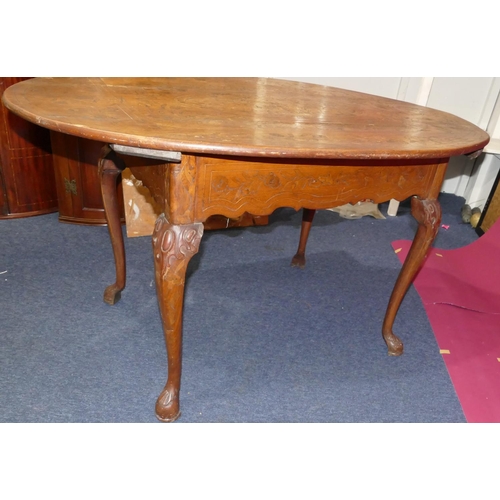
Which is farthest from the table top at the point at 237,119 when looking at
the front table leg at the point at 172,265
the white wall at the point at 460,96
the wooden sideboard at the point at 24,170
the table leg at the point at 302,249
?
the white wall at the point at 460,96

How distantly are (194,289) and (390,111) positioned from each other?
3.36 ft

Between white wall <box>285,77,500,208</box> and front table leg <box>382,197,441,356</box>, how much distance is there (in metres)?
1.39

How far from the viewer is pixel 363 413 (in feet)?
4.91

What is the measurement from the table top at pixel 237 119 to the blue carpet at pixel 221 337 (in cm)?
Answer: 82

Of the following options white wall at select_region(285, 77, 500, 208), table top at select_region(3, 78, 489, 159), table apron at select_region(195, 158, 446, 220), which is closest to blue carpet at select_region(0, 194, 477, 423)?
table apron at select_region(195, 158, 446, 220)

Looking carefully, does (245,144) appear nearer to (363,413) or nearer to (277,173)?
(277,173)

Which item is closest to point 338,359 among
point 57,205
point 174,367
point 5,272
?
point 174,367

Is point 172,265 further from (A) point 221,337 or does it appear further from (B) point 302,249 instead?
(B) point 302,249

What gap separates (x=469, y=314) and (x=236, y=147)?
1.46m

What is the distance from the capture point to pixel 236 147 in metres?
1.02

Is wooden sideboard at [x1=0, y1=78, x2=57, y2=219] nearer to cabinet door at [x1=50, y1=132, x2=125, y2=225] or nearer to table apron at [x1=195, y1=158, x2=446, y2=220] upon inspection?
cabinet door at [x1=50, y1=132, x2=125, y2=225]

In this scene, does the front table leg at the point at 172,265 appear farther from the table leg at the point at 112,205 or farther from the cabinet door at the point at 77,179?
the cabinet door at the point at 77,179

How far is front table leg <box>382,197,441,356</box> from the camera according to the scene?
1.46 metres

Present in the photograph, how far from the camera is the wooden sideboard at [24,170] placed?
222 centimetres
